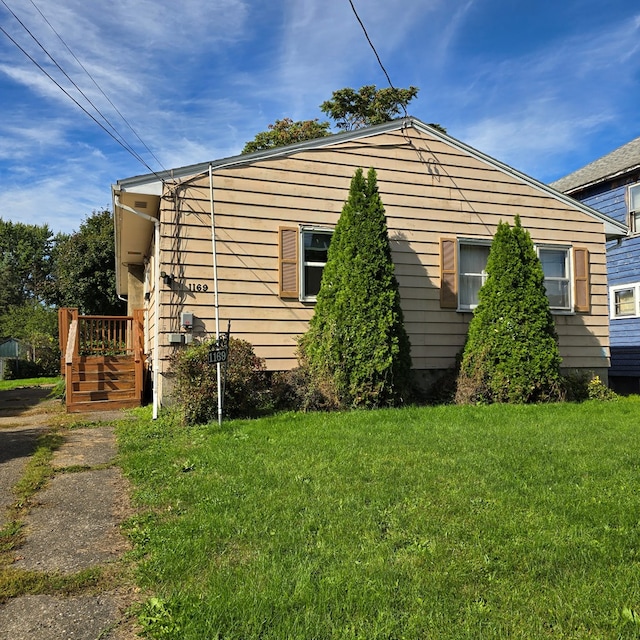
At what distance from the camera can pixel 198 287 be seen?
26.6ft

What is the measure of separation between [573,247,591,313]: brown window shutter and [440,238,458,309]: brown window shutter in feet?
8.73

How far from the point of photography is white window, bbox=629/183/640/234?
13797mm

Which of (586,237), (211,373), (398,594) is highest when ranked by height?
(586,237)

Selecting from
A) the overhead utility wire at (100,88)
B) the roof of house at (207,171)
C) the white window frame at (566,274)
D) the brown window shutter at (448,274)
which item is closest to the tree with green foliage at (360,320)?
the roof of house at (207,171)

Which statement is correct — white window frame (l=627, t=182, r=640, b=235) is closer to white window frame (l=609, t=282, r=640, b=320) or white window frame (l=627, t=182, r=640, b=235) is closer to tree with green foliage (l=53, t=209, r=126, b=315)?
white window frame (l=609, t=282, r=640, b=320)

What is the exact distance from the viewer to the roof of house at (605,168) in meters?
14.1

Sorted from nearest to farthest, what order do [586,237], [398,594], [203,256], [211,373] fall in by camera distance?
[398,594] < [211,373] < [203,256] < [586,237]

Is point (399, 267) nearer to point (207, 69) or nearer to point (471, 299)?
point (471, 299)

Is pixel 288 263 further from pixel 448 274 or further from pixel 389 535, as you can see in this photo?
pixel 389 535

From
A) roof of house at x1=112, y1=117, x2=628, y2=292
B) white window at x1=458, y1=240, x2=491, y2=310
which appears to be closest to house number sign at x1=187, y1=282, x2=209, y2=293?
roof of house at x1=112, y1=117, x2=628, y2=292

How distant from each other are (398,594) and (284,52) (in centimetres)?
838

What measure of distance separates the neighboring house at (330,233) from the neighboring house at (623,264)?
362 cm

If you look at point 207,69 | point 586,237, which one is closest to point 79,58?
point 207,69

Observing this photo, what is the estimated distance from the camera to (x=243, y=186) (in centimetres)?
850
